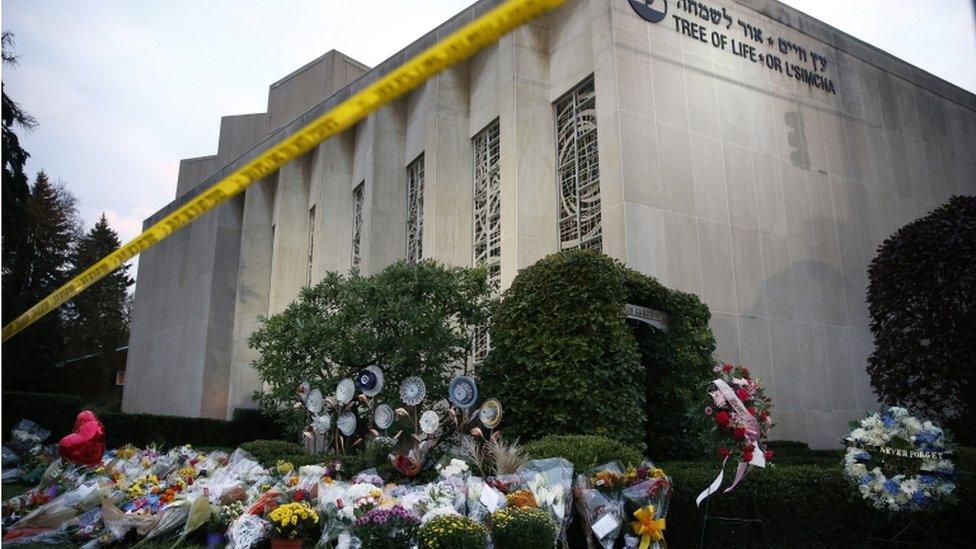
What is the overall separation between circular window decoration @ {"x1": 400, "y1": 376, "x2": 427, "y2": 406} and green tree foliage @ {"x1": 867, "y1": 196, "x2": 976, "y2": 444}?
8.27 m

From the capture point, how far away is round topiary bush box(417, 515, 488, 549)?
5660 mm

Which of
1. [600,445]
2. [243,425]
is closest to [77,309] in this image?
[243,425]

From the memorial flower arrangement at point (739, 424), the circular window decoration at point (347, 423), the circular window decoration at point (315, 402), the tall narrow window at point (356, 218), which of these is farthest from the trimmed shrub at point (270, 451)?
the tall narrow window at point (356, 218)

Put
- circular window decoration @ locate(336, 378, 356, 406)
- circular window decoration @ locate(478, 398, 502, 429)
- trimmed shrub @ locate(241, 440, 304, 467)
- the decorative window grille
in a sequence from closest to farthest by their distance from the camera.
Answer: circular window decoration @ locate(478, 398, 502, 429) → trimmed shrub @ locate(241, 440, 304, 467) → circular window decoration @ locate(336, 378, 356, 406) → the decorative window grille

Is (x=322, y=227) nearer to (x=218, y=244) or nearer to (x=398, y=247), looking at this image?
(x=398, y=247)

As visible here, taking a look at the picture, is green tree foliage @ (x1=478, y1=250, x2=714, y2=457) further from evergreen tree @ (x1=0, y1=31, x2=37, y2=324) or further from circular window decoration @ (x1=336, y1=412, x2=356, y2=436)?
evergreen tree @ (x1=0, y1=31, x2=37, y2=324)

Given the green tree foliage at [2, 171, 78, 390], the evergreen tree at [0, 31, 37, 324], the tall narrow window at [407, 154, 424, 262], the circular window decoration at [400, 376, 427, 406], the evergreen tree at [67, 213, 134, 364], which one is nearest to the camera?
the evergreen tree at [0, 31, 37, 324]

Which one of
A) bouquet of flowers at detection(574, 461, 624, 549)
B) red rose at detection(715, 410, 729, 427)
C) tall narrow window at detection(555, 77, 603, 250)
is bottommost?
bouquet of flowers at detection(574, 461, 624, 549)

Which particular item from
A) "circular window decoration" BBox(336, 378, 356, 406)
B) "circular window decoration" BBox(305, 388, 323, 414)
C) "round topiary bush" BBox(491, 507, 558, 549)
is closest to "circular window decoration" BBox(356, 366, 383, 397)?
"circular window decoration" BBox(336, 378, 356, 406)

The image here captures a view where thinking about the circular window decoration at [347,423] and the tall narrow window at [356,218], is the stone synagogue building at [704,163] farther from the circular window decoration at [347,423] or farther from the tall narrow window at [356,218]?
the circular window decoration at [347,423]

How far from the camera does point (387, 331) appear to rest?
14742 millimetres

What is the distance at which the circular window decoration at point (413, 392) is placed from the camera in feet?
40.1

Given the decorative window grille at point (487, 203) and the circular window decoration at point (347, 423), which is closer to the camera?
the circular window decoration at point (347, 423)

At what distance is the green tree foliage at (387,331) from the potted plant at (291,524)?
7023mm
